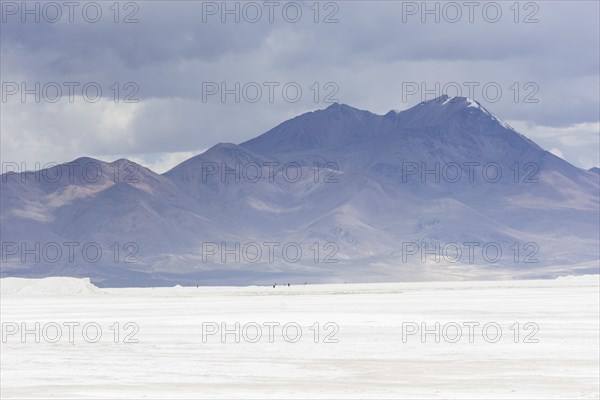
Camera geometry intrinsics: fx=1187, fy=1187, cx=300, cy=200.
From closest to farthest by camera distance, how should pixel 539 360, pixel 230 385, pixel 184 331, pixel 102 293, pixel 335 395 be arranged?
1. pixel 335 395
2. pixel 230 385
3. pixel 539 360
4. pixel 184 331
5. pixel 102 293

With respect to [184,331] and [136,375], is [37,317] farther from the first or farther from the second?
[136,375]

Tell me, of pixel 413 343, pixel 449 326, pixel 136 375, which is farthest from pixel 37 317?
pixel 136 375

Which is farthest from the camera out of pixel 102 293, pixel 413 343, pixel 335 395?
pixel 102 293

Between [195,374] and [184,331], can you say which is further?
[184,331]

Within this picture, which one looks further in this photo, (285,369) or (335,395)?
(285,369)

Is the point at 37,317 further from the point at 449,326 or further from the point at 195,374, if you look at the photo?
the point at 195,374

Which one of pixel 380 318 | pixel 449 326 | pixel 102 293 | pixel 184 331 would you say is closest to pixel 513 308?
pixel 380 318
